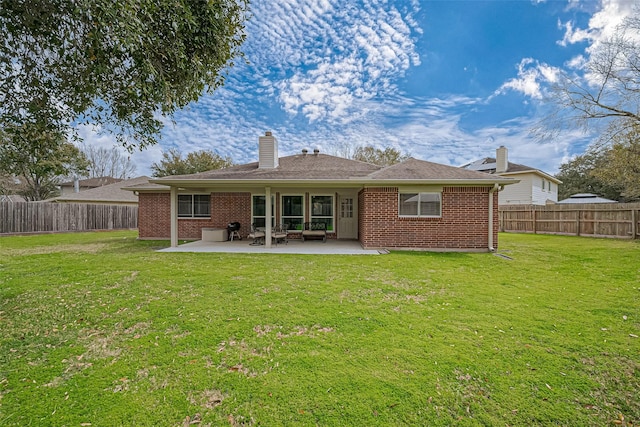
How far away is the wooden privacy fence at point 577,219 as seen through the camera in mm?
13688

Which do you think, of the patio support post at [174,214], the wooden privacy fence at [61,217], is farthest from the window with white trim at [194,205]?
the wooden privacy fence at [61,217]

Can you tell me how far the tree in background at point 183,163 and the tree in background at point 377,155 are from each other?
15185mm

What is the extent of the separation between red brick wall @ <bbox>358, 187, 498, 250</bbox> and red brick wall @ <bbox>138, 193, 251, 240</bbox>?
6.12 m

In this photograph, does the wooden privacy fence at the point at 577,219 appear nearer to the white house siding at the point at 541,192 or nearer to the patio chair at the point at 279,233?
the white house siding at the point at 541,192

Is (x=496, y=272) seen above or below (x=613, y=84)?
below

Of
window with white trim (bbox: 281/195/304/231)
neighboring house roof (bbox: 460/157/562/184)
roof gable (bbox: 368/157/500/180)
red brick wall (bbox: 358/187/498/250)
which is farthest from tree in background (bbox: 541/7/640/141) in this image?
window with white trim (bbox: 281/195/304/231)

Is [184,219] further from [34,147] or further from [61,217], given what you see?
[61,217]

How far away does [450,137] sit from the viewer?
24.1 metres

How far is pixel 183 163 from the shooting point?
28.2m

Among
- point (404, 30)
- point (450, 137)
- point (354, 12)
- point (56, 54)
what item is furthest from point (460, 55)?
point (56, 54)

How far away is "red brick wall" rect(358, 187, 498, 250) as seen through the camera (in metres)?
10.2

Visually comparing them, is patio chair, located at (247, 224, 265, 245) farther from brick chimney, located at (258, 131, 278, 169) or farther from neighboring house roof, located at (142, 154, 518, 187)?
brick chimney, located at (258, 131, 278, 169)

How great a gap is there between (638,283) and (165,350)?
9.12 metres

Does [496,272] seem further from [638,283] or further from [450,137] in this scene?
[450,137]
